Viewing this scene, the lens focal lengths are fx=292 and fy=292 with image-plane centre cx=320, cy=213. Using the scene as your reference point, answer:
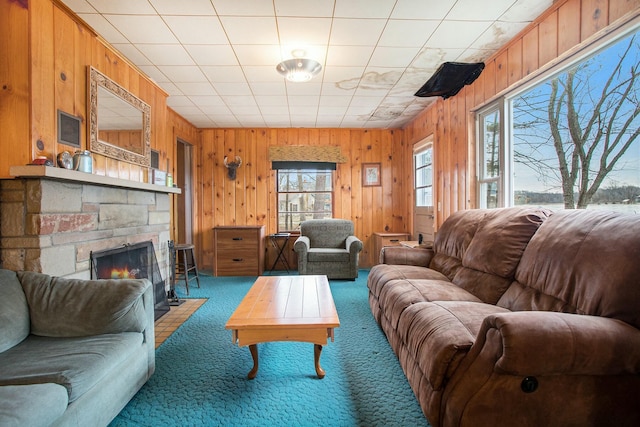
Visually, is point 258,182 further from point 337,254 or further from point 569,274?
point 569,274

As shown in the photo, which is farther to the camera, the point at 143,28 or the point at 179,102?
the point at 179,102

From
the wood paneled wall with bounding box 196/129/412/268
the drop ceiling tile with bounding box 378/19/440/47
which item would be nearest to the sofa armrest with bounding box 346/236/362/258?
the wood paneled wall with bounding box 196/129/412/268

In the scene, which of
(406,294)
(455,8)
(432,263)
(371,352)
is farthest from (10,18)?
(432,263)

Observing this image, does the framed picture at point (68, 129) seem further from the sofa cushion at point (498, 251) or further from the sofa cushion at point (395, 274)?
the sofa cushion at point (498, 251)

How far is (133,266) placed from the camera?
8.96 feet

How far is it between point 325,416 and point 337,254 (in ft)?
8.70

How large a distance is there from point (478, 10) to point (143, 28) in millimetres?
2499

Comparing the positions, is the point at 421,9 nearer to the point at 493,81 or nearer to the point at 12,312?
the point at 493,81

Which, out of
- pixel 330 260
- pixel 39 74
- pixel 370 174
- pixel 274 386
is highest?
pixel 39 74

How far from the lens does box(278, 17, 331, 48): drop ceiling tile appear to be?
218cm

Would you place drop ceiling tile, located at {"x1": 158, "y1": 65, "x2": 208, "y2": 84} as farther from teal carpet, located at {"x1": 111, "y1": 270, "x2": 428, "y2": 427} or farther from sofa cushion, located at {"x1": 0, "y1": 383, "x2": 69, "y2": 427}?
sofa cushion, located at {"x1": 0, "y1": 383, "x2": 69, "y2": 427}

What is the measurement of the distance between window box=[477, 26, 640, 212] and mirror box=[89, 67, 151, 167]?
3406mm

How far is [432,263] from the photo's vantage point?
2852 mm

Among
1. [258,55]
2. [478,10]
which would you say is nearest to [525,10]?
[478,10]
